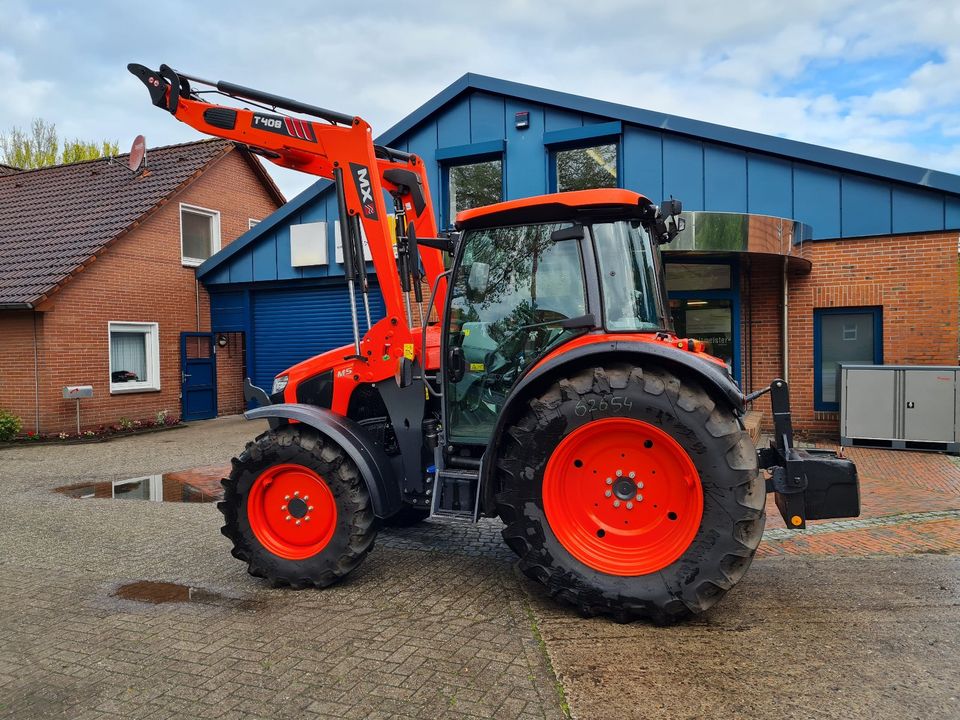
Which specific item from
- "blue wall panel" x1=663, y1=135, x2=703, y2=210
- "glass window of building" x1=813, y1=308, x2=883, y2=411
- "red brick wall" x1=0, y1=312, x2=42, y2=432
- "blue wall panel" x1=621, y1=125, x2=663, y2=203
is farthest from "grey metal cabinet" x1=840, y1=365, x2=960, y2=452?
"red brick wall" x1=0, y1=312, x2=42, y2=432

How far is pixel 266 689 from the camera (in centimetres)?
305

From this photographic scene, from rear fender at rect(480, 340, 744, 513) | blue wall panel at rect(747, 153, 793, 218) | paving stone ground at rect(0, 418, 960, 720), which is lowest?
paving stone ground at rect(0, 418, 960, 720)

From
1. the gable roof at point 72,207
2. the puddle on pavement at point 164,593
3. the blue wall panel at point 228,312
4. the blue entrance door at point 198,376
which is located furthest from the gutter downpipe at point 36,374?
the puddle on pavement at point 164,593

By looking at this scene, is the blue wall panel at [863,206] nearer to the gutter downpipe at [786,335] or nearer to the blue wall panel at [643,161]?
the gutter downpipe at [786,335]

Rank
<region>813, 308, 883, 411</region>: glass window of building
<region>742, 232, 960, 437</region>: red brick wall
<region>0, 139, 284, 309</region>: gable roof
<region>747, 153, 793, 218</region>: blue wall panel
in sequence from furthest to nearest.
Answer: <region>0, 139, 284, 309</region>: gable roof
<region>813, 308, 883, 411</region>: glass window of building
<region>747, 153, 793, 218</region>: blue wall panel
<region>742, 232, 960, 437</region>: red brick wall

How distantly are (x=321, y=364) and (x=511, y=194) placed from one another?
26.6 feet

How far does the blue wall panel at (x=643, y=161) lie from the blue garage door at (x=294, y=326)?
20.6ft

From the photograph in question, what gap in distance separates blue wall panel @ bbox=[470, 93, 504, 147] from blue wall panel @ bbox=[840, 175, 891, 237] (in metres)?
5.72

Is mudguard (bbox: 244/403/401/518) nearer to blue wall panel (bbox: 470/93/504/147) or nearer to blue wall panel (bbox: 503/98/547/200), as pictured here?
blue wall panel (bbox: 503/98/547/200)

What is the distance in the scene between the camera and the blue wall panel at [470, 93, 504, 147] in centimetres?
1210

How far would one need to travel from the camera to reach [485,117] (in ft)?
40.1

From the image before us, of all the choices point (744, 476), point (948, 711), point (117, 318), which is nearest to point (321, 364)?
point (744, 476)

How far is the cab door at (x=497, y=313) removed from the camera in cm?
402

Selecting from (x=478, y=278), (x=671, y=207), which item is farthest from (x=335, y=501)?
(x=671, y=207)
